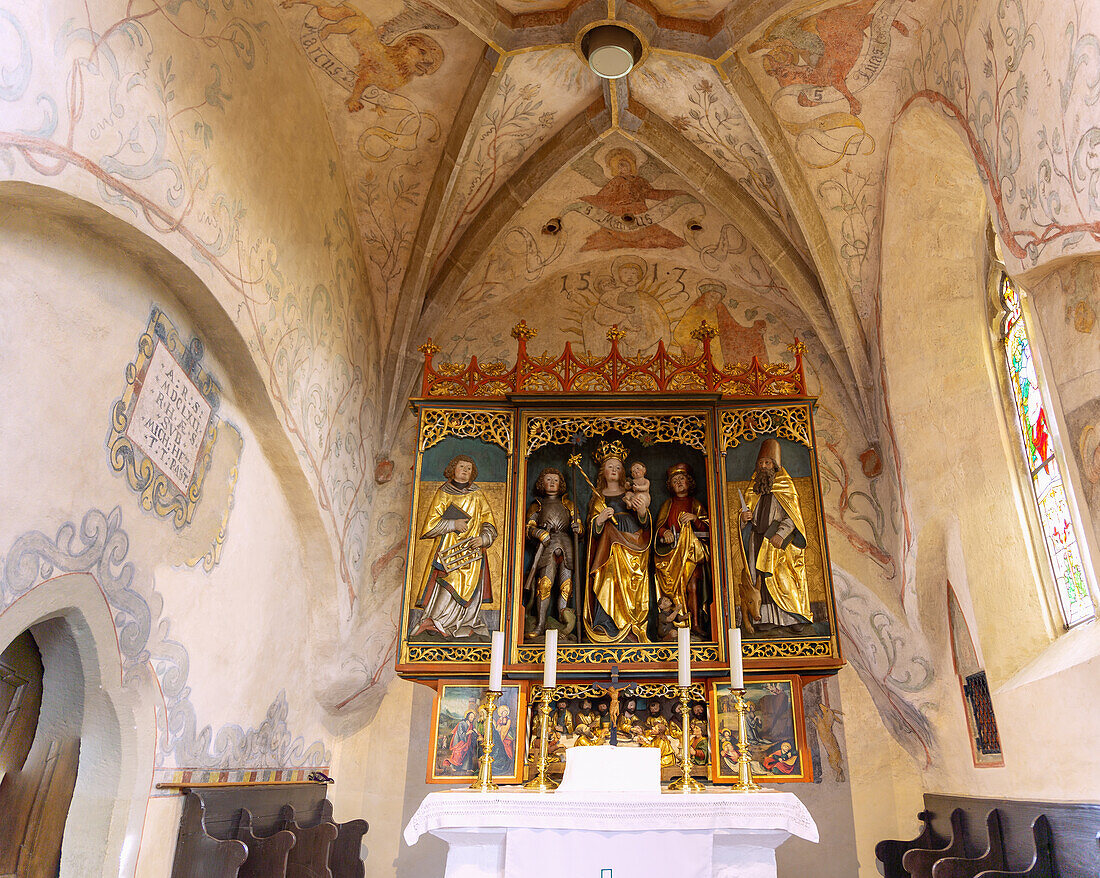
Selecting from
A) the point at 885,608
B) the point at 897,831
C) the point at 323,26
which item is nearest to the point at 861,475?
the point at 885,608

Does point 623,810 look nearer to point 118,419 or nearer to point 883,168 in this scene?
point 118,419

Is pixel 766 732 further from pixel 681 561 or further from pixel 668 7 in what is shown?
pixel 668 7

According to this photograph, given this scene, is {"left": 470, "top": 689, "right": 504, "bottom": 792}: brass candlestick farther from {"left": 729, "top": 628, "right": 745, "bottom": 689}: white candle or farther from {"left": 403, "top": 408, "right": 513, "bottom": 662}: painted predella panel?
{"left": 729, "top": 628, "right": 745, "bottom": 689}: white candle

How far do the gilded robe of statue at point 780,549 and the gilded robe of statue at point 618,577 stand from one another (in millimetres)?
825

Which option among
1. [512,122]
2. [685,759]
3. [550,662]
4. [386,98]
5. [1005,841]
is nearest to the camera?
[685,759]

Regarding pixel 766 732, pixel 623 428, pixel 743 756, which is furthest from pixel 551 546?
pixel 743 756

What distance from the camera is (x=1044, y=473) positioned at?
6.24 meters

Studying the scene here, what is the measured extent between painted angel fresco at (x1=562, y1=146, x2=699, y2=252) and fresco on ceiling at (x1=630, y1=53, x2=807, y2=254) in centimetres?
64

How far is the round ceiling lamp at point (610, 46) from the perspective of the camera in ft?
22.8

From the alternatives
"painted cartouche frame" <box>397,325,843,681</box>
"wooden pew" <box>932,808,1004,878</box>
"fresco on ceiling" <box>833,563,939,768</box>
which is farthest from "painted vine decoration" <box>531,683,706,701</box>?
"fresco on ceiling" <box>833,563,939,768</box>

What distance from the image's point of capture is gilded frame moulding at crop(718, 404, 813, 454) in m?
7.01

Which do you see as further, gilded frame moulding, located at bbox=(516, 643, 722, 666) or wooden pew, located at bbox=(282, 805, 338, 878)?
gilded frame moulding, located at bbox=(516, 643, 722, 666)

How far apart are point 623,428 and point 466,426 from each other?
4.23 ft

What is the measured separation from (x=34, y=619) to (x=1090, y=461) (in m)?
5.45
